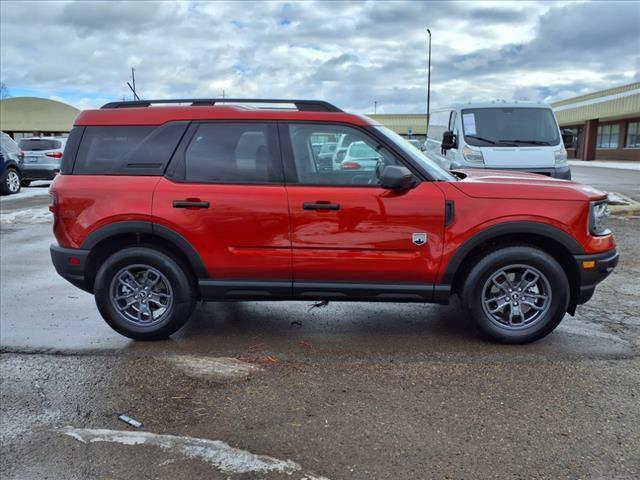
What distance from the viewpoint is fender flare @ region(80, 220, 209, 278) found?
4328mm

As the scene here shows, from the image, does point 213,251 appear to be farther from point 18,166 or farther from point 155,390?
point 18,166

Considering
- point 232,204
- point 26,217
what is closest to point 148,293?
point 232,204

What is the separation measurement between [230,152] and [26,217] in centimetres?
879

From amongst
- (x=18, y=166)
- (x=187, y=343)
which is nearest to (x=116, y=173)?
(x=187, y=343)

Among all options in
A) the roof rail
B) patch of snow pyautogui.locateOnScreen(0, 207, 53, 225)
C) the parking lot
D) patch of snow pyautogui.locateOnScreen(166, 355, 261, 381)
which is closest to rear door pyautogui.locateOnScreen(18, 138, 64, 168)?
patch of snow pyautogui.locateOnScreen(0, 207, 53, 225)

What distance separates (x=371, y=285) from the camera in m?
4.31

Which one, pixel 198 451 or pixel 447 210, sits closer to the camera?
pixel 198 451

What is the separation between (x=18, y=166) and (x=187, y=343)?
1353 cm

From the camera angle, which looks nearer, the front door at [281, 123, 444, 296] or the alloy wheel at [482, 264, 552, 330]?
the front door at [281, 123, 444, 296]

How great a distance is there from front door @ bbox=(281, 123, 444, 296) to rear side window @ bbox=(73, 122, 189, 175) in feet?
3.17

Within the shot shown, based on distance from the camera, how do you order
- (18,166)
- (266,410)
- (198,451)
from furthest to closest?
1. (18,166)
2. (266,410)
3. (198,451)

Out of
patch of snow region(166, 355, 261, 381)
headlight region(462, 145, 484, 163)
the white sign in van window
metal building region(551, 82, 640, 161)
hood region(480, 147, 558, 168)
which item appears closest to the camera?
patch of snow region(166, 355, 261, 381)

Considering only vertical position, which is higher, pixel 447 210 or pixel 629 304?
pixel 447 210

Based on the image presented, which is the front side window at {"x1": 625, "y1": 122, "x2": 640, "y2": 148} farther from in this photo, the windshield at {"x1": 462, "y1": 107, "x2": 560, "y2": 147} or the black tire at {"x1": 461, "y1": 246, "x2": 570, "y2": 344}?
the black tire at {"x1": 461, "y1": 246, "x2": 570, "y2": 344}
